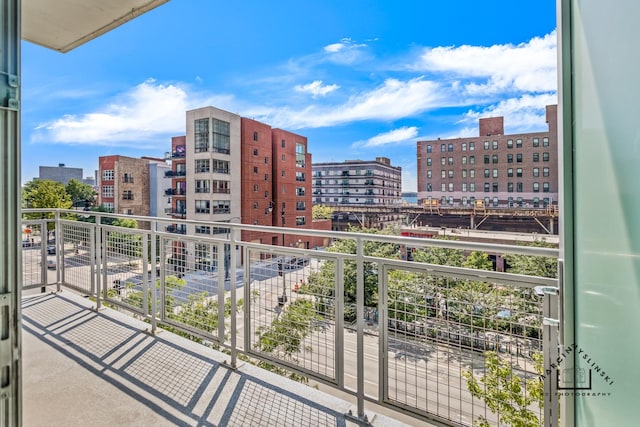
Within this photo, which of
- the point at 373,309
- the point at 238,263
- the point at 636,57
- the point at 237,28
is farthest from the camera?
the point at 237,28

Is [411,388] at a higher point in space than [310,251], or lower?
lower

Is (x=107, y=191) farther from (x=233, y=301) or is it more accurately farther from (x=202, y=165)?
(x=233, y=301)

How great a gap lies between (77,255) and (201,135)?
20026 millimetres

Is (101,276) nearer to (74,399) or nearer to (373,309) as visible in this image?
(74,399)

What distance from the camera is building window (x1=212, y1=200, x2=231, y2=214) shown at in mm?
21781

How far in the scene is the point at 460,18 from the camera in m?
33.2

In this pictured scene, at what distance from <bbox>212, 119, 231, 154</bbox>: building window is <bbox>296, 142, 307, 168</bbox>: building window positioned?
6.90 m

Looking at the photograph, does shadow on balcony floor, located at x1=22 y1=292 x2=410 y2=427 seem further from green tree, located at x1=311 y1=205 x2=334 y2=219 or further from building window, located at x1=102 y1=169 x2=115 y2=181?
green tree, located at x1=311 y1=205 x2=334 y2=219

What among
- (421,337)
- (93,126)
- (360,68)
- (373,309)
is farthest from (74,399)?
(360,68)

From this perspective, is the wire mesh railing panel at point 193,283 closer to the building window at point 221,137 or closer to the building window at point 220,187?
A: the building window at point 220,187

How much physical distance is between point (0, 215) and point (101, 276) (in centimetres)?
288

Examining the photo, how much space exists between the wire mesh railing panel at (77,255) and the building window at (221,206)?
18.6m

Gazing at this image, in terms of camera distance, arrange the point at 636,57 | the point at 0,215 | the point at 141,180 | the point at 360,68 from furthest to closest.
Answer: the point at 360,68 → the point at 141,180 → the point at 0,215 → the point at 636,57

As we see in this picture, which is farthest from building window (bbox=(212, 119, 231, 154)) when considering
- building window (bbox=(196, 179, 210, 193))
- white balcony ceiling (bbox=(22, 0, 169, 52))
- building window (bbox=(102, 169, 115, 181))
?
white balcony ceiling (bbox=(22, 0, 169, 52))
